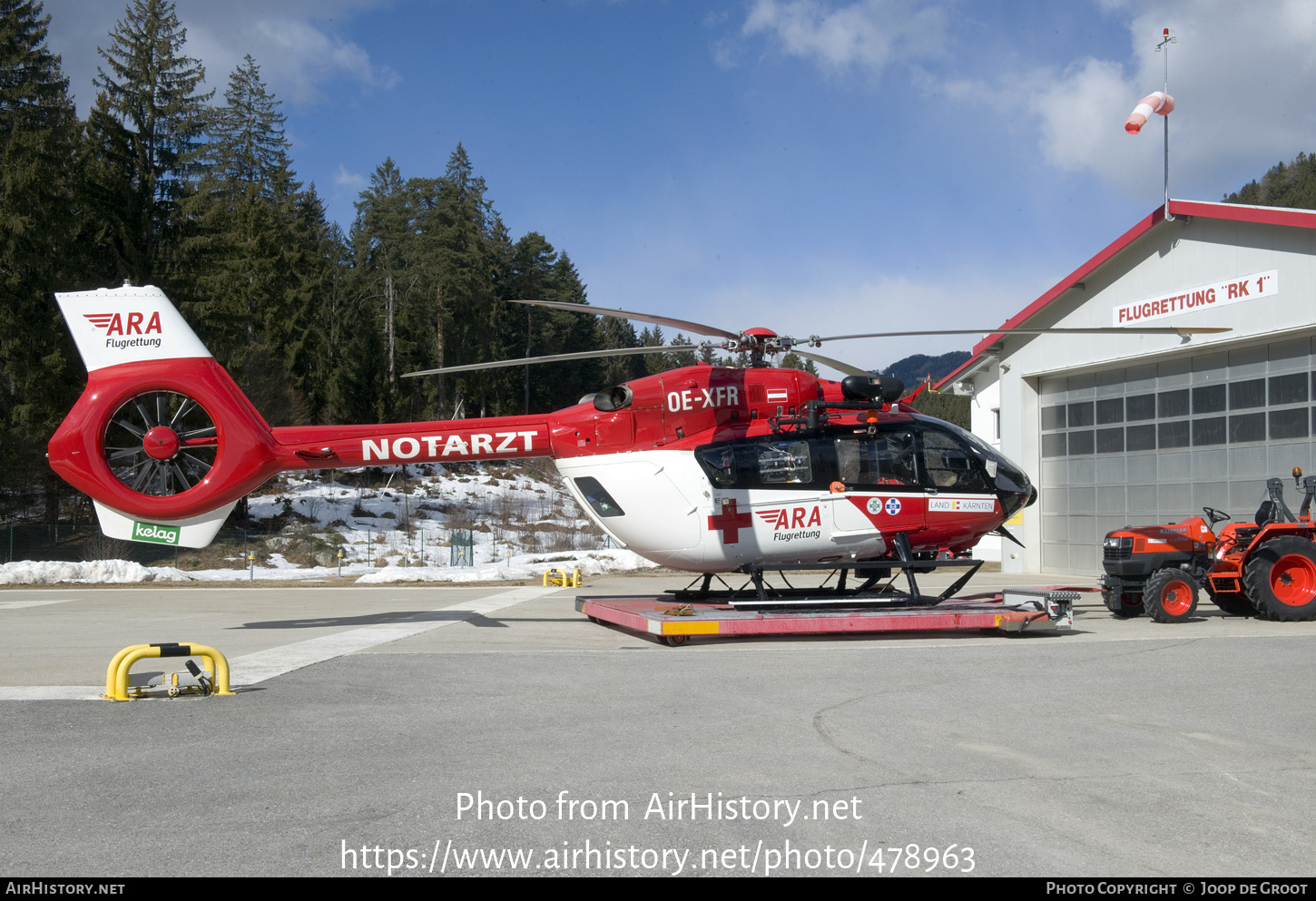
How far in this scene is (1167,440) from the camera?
73.3 feet

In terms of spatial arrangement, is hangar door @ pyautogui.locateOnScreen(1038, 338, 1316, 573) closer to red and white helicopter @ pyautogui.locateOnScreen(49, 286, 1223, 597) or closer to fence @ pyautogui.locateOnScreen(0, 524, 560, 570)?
red and white helicopter @ pyautogui.locateOnScreen(49, 286, 1223, 597)

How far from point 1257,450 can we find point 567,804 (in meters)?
19.9

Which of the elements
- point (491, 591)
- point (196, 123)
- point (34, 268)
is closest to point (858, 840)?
point (491, 591)

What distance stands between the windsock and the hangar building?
6.59 feet

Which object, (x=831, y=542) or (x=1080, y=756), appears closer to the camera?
(x=1080, y=756)

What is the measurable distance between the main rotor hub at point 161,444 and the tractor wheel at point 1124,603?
13.6 metres

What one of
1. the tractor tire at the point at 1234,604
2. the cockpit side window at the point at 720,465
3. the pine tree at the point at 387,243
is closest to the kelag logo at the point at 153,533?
the cockpit side window at the point at 720,465

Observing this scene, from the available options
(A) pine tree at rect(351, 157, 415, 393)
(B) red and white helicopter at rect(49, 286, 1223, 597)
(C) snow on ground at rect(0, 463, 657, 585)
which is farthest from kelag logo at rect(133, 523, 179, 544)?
(A) pine tree at rect(351, 157, 415, 393)

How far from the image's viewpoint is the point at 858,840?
4.66 metres

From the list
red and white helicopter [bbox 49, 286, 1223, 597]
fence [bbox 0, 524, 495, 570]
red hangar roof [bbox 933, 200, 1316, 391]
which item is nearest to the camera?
Result: red and white helicopter [bbox 49, 286, 1223, 597]

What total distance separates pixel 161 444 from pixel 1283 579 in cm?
1585

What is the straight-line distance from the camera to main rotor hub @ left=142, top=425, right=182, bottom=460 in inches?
475

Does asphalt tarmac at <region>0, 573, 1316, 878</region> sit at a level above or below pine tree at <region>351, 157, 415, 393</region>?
below
